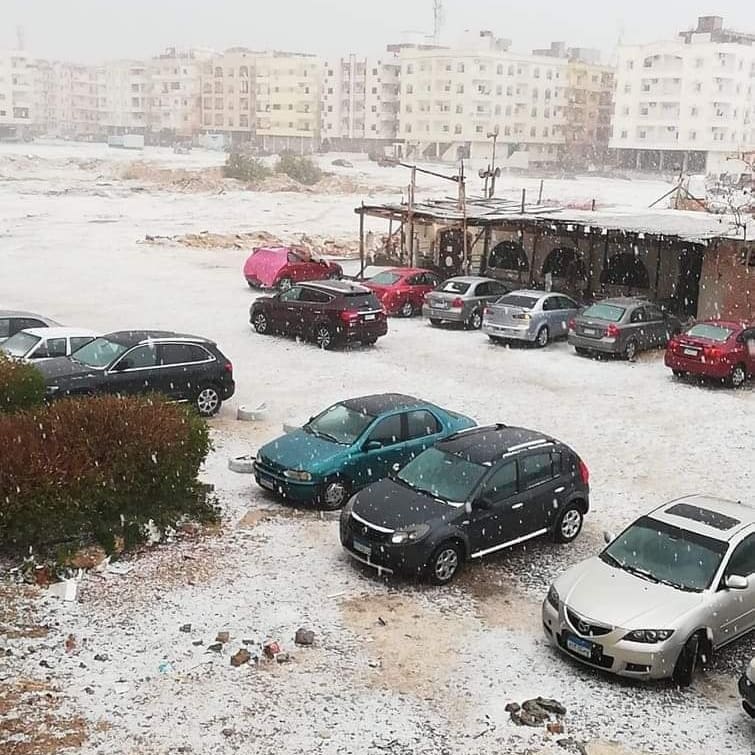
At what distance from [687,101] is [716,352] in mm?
89056

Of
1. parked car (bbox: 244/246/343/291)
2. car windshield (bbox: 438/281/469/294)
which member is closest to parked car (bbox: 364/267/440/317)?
car windshield (bbox: 438/281/469/294)

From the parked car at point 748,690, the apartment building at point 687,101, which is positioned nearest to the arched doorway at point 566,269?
the parked car at point 748,690

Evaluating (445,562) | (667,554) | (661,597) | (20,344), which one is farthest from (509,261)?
(661,597)

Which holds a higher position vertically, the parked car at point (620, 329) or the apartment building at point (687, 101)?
the apartment building at point (687, 101)

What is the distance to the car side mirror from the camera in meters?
8.77

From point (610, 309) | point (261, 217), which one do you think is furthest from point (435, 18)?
point (610, 309)

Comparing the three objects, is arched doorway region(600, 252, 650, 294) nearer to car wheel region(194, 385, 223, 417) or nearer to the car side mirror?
car wheel region(194, 385, 223, 417)

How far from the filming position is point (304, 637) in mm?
8797

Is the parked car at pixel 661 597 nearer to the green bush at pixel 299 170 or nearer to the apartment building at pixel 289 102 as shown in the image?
the green bush at pixel 299 170

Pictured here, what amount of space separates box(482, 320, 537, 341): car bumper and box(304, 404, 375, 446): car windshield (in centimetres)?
1036

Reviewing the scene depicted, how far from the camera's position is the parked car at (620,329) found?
21.7 m

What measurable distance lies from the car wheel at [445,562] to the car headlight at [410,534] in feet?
0.78

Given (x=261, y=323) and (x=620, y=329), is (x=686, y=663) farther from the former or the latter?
(x=261, y=323)

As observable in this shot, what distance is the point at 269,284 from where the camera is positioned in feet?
96.7
